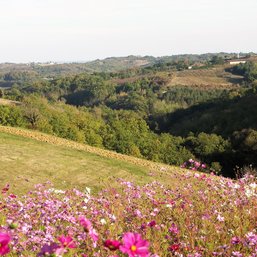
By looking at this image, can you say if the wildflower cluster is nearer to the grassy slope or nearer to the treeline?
the grassy slope

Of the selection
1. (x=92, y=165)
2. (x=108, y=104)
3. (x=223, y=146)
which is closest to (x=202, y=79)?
(x=108, y=104)

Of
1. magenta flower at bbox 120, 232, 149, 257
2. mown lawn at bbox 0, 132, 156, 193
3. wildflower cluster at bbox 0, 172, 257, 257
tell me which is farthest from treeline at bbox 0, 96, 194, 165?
magenta flower at bbox 120, 232, 149, 257

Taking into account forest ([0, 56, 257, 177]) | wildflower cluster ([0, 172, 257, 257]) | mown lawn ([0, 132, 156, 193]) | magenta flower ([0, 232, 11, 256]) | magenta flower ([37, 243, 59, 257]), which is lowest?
forest ([0, 56, 257, 177])

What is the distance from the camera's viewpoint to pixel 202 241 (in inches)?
202

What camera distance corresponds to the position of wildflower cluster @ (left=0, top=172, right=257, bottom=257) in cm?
461

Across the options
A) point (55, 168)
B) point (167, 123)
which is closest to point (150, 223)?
point (55, 168)

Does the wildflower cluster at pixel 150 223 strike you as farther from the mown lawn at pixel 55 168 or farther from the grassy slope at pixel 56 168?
the mown lawn at pixel 55 168

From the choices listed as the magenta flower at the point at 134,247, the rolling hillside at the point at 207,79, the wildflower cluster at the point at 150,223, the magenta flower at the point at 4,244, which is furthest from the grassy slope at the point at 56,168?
the rolling hillside at the point at 207,79

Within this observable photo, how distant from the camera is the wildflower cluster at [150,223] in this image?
4.61 m

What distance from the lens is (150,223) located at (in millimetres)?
4094

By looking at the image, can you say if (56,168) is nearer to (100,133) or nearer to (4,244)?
(4,244)

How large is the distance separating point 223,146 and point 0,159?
46069 millimetres

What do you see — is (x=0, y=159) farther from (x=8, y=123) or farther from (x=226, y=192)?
(x=8, y=123)

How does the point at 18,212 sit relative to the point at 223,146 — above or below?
above
